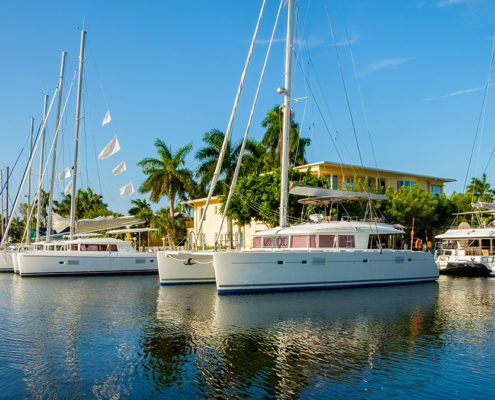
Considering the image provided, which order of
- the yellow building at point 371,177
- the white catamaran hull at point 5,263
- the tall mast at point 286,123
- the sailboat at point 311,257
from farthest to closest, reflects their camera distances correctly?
the yellow building at point 371,177, the white catamaran hull at point 5,263, the tall mast at point 286,123, the sailboat at point 311,257

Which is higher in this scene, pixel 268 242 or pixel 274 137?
pixel 274 137

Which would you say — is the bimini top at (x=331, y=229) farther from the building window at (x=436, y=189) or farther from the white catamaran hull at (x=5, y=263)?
the building window at (x=436, y=189)

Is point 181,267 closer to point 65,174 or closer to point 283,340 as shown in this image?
point 283,340

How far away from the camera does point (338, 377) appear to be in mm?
8188

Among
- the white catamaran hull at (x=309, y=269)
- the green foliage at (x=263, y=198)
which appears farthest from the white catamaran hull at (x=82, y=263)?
the white catamaran hull at (x=309, y=269)

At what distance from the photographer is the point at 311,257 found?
1903 centimetres

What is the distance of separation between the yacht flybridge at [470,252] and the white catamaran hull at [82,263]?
19.1 metres

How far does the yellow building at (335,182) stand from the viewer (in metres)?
40.5

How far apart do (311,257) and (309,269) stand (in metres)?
0.49

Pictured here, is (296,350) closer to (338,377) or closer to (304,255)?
(338,377)

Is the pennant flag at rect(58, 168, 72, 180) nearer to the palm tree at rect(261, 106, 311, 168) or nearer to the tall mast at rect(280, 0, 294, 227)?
the tall mast at rect(280, 0, 294, 227)

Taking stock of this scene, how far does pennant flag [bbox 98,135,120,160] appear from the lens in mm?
27188

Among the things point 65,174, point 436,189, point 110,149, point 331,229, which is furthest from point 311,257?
point 436,189

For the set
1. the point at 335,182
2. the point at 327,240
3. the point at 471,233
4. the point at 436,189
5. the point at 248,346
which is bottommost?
the point at 248,346
